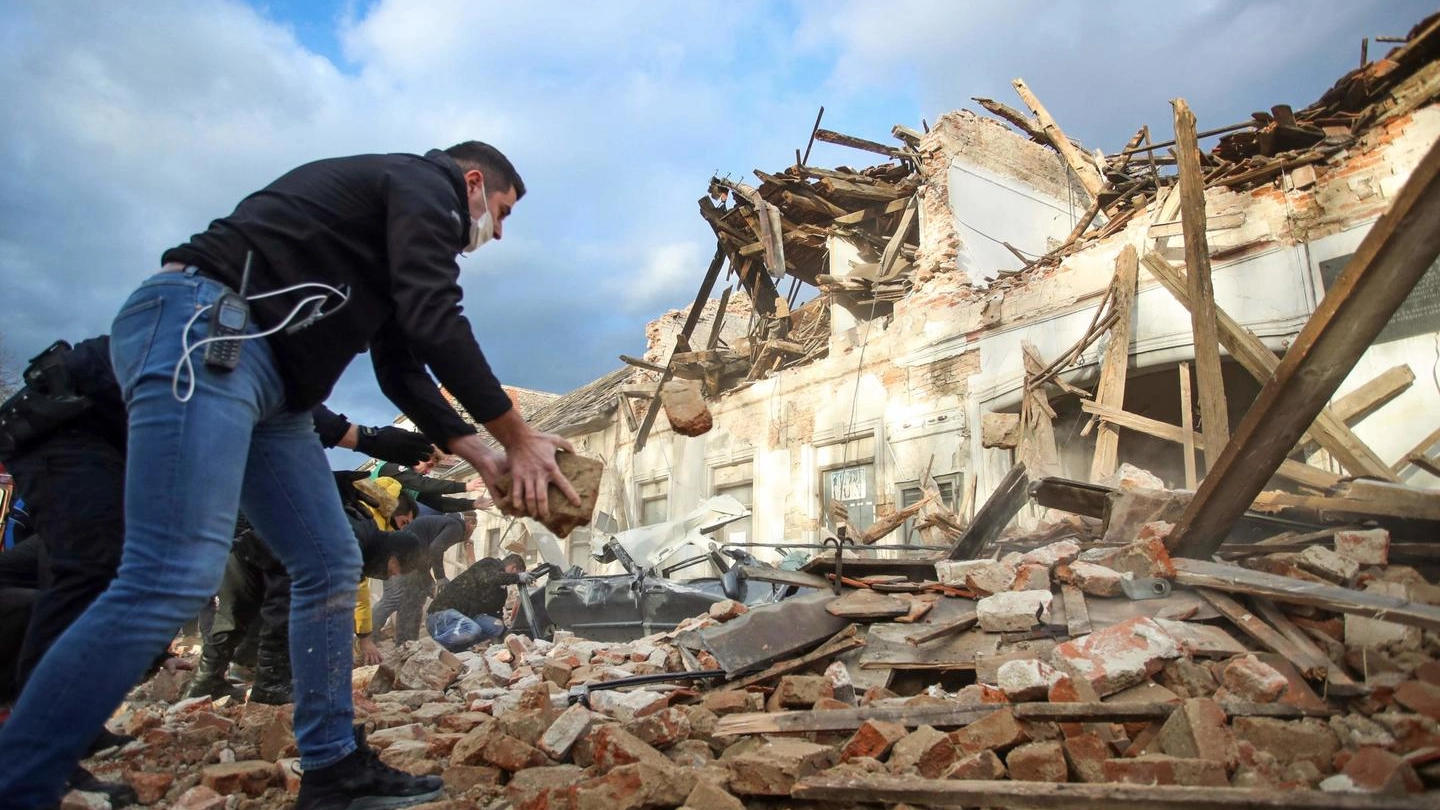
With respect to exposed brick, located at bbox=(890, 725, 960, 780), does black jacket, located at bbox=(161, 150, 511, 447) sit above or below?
above

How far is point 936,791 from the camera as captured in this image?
1878 millimetres

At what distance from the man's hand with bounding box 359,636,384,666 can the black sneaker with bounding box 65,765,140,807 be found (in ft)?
8.39

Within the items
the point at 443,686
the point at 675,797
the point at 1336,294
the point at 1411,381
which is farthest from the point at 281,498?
the point at 1411,381

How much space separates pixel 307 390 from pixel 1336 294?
9.58 ft

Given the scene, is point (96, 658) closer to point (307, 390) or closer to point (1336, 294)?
point (307, 390)

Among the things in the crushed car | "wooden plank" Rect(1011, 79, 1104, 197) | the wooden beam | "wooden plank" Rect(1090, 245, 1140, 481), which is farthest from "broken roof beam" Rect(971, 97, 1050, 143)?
the wooden beam

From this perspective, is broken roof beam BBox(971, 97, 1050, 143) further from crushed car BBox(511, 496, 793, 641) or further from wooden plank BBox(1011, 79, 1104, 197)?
crushed car BBox(511, 496, 793, 641)

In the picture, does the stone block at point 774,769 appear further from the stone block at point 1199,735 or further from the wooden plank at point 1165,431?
the wooden plank at point 1165,431

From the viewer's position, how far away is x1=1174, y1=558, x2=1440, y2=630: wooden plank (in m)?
2.45

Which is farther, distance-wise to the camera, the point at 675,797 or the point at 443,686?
the point at 443,686

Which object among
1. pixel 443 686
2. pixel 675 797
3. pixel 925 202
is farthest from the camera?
pixel 925 202

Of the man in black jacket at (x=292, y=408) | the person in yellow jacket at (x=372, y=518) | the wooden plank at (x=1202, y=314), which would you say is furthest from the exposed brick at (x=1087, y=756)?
the wooden plank at (x=1202, y=314)

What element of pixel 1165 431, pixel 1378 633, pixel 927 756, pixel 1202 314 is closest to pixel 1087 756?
pixel 927 756

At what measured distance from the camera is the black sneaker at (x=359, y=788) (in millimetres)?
1989
